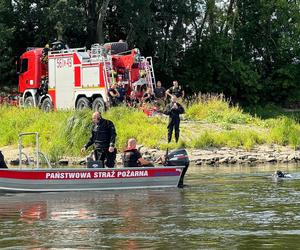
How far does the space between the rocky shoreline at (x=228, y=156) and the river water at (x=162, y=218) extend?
6539 mm

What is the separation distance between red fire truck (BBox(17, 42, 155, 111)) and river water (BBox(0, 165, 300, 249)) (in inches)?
540

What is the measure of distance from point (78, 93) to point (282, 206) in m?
21.0

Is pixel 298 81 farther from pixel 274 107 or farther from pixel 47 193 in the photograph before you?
pixel 47 193

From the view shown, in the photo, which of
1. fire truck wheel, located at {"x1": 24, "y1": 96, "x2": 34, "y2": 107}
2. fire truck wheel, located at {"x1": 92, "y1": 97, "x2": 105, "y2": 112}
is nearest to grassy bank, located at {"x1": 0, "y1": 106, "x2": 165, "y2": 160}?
fire truck wheel, located at {"x1": 92, "y1": 97, "x2": 105, "y2": 112}

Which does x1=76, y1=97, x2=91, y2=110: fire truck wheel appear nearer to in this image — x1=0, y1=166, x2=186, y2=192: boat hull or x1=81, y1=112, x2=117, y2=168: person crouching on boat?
x1=81, y1=112, x2=117, y2=168: person crouching on boat

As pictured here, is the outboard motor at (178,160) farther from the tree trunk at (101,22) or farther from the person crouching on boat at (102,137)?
the tree trunk at (101,22)

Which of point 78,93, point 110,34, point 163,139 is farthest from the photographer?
point 110,34

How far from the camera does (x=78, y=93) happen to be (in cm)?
3684

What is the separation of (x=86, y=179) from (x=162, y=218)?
16.5 ft

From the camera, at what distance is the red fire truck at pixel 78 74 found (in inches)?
1393

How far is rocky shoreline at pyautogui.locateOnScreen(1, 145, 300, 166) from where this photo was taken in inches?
1136

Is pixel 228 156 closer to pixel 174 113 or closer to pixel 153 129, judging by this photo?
pixel 174 113

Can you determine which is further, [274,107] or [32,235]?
[274,107]

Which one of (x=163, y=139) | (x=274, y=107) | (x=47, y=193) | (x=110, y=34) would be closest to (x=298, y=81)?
(x=274, y=107)
